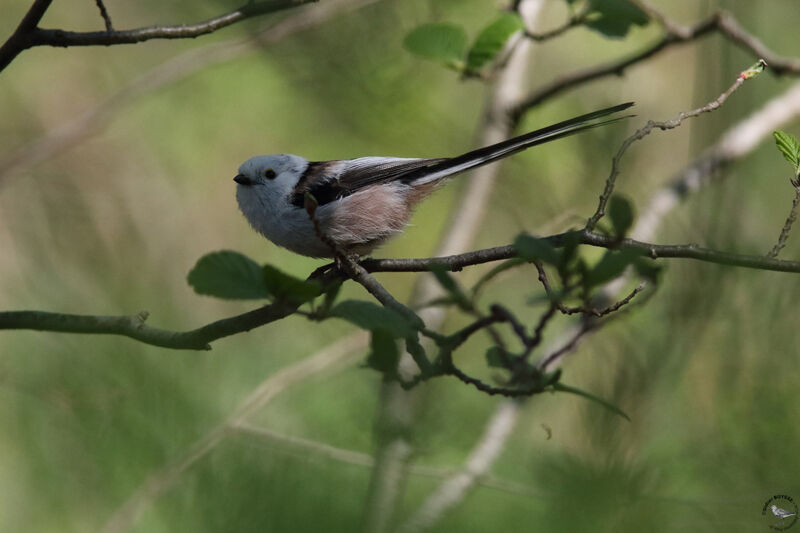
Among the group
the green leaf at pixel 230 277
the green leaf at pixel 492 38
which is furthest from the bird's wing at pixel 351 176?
the green leaf at pixel 230 277

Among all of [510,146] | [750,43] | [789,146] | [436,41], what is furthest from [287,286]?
[750,43]

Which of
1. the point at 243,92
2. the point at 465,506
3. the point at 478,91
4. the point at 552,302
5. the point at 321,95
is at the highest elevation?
the point at 478,91

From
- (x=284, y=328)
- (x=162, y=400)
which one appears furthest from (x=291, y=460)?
(x=284, y=328)

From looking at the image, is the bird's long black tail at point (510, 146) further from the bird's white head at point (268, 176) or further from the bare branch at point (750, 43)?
the bare branch at point (750, 43)

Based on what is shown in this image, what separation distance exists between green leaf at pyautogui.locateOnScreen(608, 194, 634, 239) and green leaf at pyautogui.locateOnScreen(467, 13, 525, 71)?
1469 mm

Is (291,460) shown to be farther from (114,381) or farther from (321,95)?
(321,95)

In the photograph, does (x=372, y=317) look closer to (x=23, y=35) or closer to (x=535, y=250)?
(x=535, y=250)

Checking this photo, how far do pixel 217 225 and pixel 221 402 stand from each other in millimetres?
3030

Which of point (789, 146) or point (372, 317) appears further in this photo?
point (789, 146)

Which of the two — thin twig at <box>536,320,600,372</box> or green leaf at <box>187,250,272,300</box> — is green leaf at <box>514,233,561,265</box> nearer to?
thin twig at <box>536,320,600,372</box>

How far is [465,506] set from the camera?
1.57 metres

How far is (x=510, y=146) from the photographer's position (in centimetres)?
245

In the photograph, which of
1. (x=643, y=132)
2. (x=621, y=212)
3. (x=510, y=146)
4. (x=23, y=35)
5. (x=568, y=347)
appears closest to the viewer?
(x=621, y=212)

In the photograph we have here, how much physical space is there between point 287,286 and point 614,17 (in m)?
1.72
